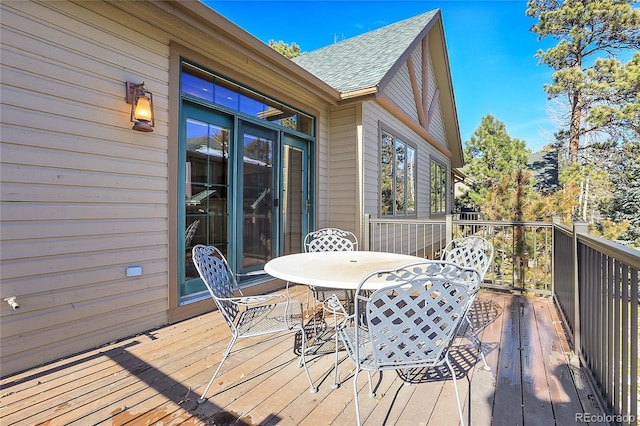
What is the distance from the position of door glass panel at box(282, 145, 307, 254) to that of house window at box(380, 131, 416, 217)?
168 centimetres

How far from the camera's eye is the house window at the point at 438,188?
9211 millimetres

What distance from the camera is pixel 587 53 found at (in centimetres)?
1255

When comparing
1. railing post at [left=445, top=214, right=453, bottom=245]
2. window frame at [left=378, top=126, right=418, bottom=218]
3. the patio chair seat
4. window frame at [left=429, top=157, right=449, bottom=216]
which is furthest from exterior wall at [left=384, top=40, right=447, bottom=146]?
the patio chair seat

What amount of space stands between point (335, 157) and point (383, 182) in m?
1.25

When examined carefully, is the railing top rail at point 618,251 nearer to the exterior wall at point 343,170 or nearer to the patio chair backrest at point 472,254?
the patio chair backrest at point 472,254

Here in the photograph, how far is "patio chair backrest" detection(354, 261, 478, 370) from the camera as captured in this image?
1.46 m

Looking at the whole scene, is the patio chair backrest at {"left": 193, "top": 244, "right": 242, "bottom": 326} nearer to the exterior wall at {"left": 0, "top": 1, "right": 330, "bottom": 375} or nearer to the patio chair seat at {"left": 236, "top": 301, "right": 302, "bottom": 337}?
the patio chair seat at {"left": 236, "top": 301, "right": 302, "bottom": 337}

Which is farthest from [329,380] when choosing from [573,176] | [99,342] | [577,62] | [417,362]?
[577,62]

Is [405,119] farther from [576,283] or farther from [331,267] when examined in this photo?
[331,267]

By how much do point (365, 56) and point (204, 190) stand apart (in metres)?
4.45

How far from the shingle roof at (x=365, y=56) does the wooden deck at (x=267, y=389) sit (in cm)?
384

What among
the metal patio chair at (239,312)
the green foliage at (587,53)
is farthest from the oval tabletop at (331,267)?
the green foliage at (587,53)

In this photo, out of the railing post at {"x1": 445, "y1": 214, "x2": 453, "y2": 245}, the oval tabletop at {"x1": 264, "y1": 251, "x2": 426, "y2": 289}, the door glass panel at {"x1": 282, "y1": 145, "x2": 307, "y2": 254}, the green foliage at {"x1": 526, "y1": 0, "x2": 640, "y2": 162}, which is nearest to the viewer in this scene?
the oval tabletop at {"x1": 264, "y1": 251, "x2": 426, "y2": 289}

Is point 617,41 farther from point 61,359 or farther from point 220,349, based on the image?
point 61,359
